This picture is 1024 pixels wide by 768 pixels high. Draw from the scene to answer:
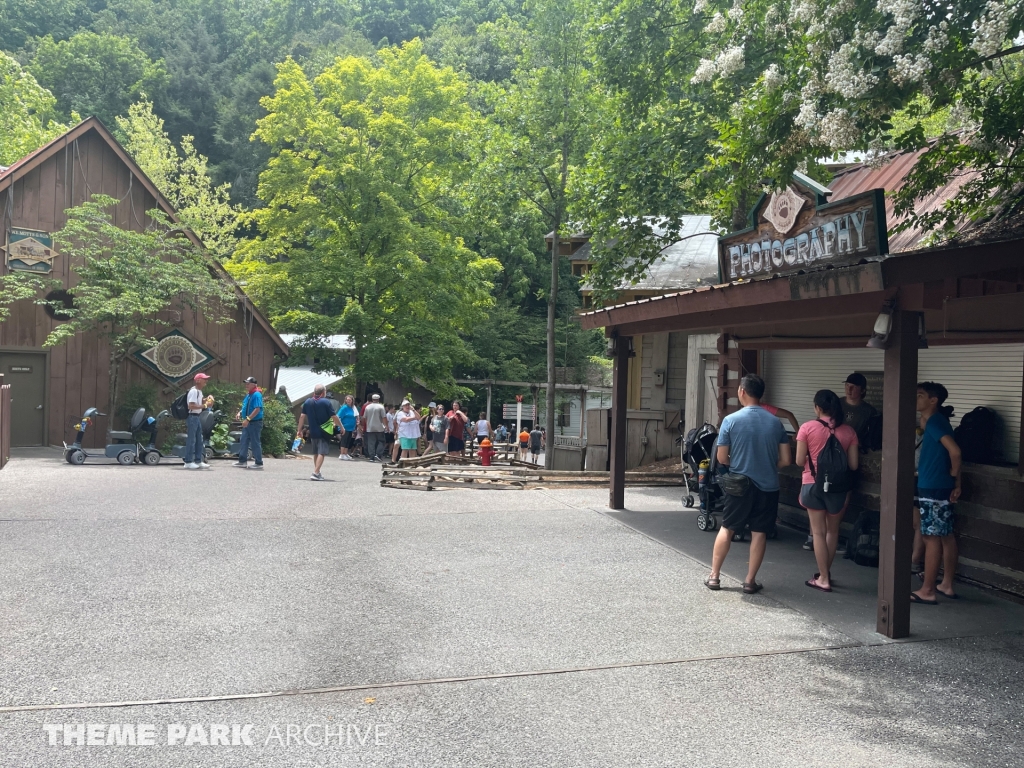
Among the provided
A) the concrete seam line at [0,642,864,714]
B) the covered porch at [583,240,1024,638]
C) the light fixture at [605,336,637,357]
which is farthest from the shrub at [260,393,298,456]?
the concrete seam line at [0,642,864,714]

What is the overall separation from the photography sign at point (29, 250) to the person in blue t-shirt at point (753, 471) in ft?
58.3

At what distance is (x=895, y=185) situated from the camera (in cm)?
1069

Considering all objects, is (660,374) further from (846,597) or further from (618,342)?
(846,597)

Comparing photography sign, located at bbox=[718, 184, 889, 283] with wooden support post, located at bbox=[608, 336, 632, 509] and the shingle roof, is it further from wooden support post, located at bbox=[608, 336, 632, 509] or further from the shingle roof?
the shingle roof

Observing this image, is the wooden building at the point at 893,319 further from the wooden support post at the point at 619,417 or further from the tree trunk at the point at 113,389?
the tree trunk at the point at 113,389

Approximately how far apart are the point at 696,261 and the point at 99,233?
13.6 metres

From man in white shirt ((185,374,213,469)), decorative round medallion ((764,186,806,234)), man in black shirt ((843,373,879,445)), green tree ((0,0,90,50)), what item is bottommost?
man in white shirt ((185,374,213,469))

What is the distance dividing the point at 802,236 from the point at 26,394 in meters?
18.7

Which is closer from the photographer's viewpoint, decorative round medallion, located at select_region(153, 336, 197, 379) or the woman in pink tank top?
the woman in pink tank top

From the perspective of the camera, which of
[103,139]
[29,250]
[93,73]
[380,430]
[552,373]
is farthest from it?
[93,73]

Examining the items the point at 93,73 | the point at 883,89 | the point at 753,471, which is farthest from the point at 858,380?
the point at 93,73

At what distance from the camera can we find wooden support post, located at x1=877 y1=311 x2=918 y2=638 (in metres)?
6.34

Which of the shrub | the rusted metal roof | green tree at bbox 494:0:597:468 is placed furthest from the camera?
green tree at bbox 494:0:597:468

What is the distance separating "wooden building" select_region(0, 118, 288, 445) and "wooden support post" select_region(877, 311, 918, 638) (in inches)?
736
